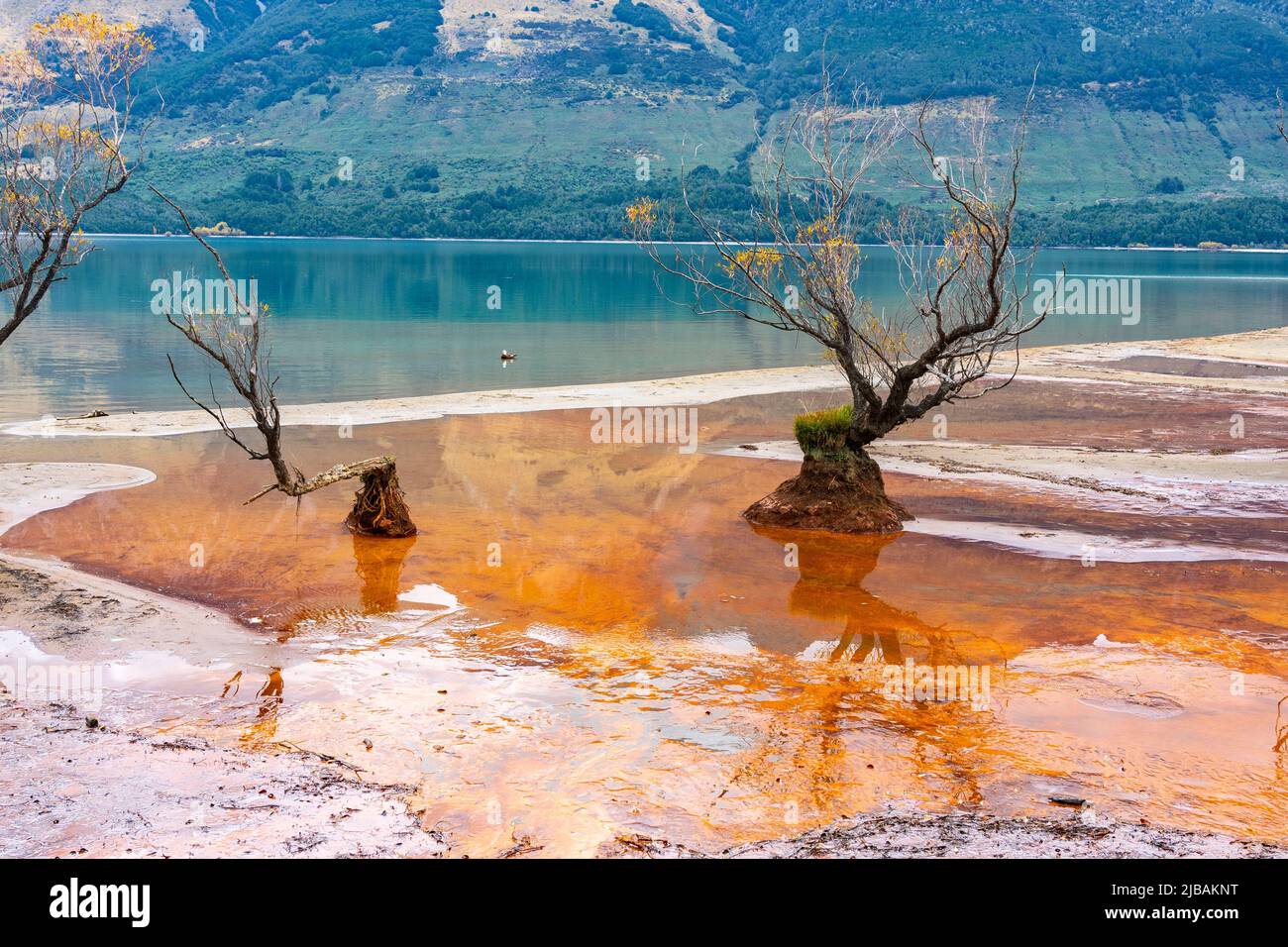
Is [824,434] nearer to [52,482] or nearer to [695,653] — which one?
[695,653]

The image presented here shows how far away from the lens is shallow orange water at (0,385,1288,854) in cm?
826

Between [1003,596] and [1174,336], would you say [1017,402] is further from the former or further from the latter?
[1174,336]

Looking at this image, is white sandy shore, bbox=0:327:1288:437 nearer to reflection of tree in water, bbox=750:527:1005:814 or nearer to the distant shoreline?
reflection of tree in water, bbox=750:527:1005:814

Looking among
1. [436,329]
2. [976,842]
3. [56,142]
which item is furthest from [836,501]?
[436,329]

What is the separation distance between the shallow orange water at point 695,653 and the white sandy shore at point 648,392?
535 cm

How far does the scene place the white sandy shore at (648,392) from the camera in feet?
82.6

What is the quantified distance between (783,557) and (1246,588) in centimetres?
544

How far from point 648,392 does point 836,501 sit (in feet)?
49.4

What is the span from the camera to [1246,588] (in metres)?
13.6

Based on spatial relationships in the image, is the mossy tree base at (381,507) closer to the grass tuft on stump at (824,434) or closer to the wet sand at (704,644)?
the wet sand at (704,644)

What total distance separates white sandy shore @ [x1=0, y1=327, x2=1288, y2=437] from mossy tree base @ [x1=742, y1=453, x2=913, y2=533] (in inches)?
461

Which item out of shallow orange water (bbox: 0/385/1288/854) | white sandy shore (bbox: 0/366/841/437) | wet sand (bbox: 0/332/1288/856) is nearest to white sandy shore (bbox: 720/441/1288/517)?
wet sand (bbox: 0/332/1288/856)

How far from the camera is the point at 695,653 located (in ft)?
37.9
